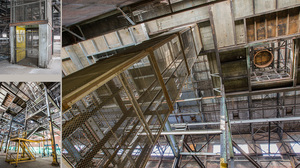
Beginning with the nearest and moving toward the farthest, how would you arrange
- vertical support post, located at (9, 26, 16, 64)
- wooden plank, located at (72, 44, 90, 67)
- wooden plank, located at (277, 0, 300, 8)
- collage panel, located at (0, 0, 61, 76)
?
collage panel, located at (0, 0, 61, 76) → vertical support post, located at (9, 26, 16, 64) → wooden plank, located at (277, 0, 300, 8) → wooden plank, located at (72, 44, 90, 67)

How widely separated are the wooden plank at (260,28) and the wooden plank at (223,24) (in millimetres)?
1172

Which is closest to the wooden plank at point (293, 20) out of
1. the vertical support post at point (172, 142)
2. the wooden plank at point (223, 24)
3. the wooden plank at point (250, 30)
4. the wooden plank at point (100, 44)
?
the wooden plank at point (250, 30)

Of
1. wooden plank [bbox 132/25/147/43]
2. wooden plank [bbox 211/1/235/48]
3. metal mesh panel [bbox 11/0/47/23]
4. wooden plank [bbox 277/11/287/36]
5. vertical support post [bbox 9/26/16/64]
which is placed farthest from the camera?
wooden plank [bbox 132/25/147/43]

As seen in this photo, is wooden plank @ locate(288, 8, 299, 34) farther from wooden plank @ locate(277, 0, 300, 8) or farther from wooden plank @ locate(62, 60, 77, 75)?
wooden plank @ locate(62, 60, 77, 75)

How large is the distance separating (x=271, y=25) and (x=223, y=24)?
7.09 feet

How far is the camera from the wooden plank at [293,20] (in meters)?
7.80

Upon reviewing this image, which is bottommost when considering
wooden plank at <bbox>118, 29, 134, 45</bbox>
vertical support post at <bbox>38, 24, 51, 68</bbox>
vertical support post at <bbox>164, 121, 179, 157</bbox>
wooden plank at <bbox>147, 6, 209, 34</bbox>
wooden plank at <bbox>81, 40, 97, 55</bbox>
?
vertical support post at <bbox>164, 121, 179, 157</bbox>

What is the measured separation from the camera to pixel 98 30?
9.77 meters

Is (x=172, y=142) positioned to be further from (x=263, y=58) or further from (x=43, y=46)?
(x=43, y=46)

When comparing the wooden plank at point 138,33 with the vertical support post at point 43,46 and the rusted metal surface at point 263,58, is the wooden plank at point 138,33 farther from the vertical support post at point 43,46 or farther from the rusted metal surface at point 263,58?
the rusted metal surface at point 263,58

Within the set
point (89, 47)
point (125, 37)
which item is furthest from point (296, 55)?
point (89, 47)

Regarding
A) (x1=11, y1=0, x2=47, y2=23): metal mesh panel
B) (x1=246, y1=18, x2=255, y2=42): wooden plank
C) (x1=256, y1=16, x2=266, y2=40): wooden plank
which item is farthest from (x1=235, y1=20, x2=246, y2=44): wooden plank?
(x1=11, y1=0, x2=47, y2=23): metal mesh panel

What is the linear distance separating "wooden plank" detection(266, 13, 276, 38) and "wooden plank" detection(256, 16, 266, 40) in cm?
20

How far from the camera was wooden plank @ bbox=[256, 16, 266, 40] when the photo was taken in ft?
27.2
